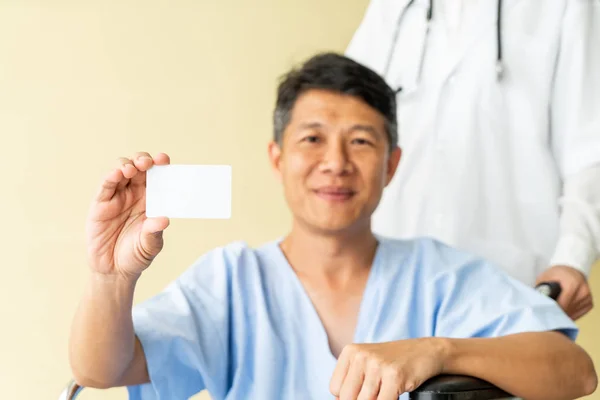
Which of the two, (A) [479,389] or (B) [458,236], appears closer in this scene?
(A) [479,389]

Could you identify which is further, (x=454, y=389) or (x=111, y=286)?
(x=111, y=286)

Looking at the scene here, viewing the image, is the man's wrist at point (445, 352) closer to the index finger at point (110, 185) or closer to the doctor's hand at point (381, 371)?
the doctor's hand at point (381, 371)

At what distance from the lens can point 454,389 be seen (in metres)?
0.70

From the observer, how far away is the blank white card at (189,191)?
0.74 metres

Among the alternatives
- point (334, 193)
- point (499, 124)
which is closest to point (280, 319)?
point (334, 193)

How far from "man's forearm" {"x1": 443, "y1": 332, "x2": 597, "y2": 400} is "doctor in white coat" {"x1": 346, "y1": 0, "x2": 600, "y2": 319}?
331mm

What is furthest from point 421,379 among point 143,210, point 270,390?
point 143,210

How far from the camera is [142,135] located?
161 centimetres

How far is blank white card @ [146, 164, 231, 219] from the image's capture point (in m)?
0.74

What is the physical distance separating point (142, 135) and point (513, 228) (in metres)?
0.89

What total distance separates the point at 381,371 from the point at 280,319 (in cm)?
30

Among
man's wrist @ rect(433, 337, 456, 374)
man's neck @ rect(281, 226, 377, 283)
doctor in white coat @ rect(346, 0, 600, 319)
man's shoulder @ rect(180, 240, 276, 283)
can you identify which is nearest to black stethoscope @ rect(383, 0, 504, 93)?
doctor in white coat @ rect(346, 0, 600, 319)

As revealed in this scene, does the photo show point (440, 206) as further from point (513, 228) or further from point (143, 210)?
point (143, 210)

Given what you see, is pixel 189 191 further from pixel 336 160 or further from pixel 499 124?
pixel 499 124
